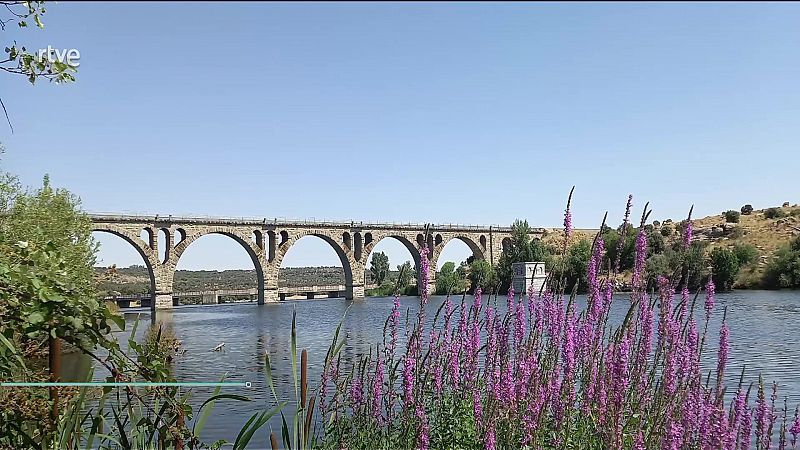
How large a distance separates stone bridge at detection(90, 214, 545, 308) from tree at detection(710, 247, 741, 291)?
23.6 meters

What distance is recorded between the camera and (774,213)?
7756 centimetres

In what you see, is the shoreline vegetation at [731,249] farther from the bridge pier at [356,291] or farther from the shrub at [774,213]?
the bridge pier at [356,291]

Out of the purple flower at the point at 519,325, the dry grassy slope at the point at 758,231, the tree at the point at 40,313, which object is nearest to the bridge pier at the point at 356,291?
the dry grassy slope at the point at 758,231

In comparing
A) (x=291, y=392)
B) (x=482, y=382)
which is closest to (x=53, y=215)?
(x=291, y=392)

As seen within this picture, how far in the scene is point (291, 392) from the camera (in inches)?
680

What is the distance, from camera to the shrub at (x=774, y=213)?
76.6 m

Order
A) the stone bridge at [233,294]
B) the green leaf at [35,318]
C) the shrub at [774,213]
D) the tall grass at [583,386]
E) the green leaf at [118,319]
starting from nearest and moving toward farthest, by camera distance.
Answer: the green leaf at [35,318], the green leaf at [118,319], the tall grass at [583,386], the shrub at [774,213], the stone bridge at [233,294]

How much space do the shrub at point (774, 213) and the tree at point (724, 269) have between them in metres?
21.6

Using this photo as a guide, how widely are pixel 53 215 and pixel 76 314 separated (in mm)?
29976

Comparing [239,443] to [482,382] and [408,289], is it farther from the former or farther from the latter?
[408,289]

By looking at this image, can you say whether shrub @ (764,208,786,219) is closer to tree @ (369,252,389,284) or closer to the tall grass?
tree @ (369,252,389,284)

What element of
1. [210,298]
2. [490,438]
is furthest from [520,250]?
[490,438]

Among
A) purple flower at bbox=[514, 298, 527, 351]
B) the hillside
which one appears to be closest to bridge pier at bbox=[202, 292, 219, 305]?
the hillside

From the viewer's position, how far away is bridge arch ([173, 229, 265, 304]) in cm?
7175
